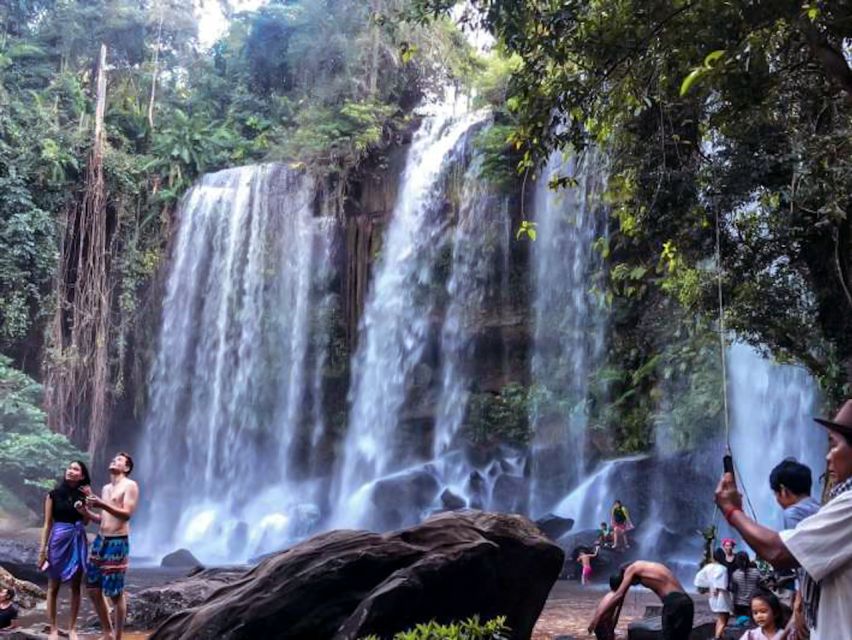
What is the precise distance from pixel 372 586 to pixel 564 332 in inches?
523

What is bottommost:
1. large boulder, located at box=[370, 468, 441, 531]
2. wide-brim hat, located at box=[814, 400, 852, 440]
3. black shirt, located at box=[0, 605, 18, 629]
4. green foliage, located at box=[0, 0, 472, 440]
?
large boulder, located at box=[370, 468, 441, 531]

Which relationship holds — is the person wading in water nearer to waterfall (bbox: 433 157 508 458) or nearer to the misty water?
the misty water

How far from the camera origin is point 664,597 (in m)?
6.73

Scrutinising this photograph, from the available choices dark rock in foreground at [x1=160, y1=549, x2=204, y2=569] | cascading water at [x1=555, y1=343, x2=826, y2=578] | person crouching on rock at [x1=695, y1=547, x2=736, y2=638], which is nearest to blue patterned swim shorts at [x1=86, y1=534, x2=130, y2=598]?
person crouching on rock at [x1=695, y1=547, x2=736, y2=638]

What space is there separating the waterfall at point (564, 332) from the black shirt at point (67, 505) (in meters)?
12.3

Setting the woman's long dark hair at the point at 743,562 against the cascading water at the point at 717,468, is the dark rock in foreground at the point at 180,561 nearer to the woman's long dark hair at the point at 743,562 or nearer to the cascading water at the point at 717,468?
the cascading water at the point at 717,468

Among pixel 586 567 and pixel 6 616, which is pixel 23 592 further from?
pixel 586 567

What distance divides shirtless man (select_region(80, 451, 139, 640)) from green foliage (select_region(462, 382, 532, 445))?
13326mm

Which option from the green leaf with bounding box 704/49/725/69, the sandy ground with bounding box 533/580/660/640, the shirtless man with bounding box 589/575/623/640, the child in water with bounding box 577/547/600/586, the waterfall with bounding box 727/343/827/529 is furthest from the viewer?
the waterfall with bounding box 727/343/827/529

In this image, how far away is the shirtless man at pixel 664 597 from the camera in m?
6.54

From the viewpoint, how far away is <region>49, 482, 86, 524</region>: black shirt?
20.6 ft

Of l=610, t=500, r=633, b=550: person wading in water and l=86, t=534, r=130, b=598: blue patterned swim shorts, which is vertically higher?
l=86, t=534, r=130, b=598: blue patterned swim shorts

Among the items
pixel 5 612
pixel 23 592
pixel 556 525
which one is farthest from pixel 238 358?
pixel 5 612

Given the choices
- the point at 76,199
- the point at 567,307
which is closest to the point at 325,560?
the point at 567,307
